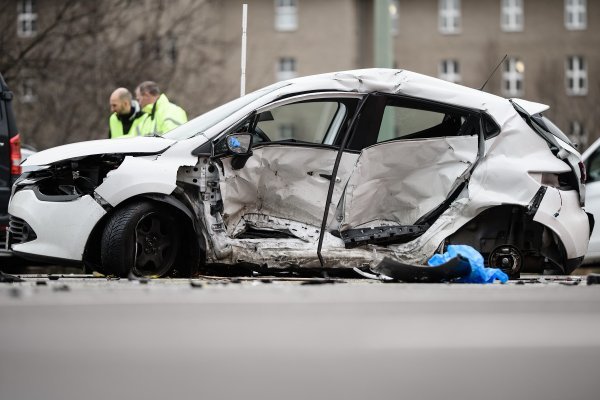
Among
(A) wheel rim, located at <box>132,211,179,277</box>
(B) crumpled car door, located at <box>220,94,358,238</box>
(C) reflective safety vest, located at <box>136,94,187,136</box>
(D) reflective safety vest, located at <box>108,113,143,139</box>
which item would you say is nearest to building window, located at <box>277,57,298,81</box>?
(D) reflective safety vest, located at <box>108,113,143,139</box>

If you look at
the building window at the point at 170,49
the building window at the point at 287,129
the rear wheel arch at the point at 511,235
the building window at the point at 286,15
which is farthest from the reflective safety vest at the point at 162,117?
the building window at the point at 286,15

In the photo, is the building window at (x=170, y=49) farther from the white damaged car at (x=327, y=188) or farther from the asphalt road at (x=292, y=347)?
the asphalt road at (x=292, y=347)

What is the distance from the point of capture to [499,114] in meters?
9.74

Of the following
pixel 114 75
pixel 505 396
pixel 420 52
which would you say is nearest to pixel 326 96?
pixel 505 396

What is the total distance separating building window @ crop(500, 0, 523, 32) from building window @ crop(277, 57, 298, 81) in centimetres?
1011

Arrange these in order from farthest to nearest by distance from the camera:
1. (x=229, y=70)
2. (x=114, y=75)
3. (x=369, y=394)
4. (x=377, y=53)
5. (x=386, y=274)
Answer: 1. (x=229, y=70)
2. (x=114, y=75)
3. (x=377, y=53)
4. (x=386, y=274)
5. (x=369, y=394)

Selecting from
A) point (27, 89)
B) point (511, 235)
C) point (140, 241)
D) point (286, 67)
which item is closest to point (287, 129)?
point (286, 67)

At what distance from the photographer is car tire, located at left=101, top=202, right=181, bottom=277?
888cm

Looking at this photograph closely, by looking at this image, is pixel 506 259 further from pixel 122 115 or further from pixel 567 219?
pixel 122 115

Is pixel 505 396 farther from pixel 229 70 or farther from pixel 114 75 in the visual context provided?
pixel 229 70

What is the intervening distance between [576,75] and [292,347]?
5956 centimetres

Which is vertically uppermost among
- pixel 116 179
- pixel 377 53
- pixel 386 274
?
pixel 377 53

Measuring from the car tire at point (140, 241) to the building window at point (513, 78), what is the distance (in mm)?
53281

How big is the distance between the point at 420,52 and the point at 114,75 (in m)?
37.1
